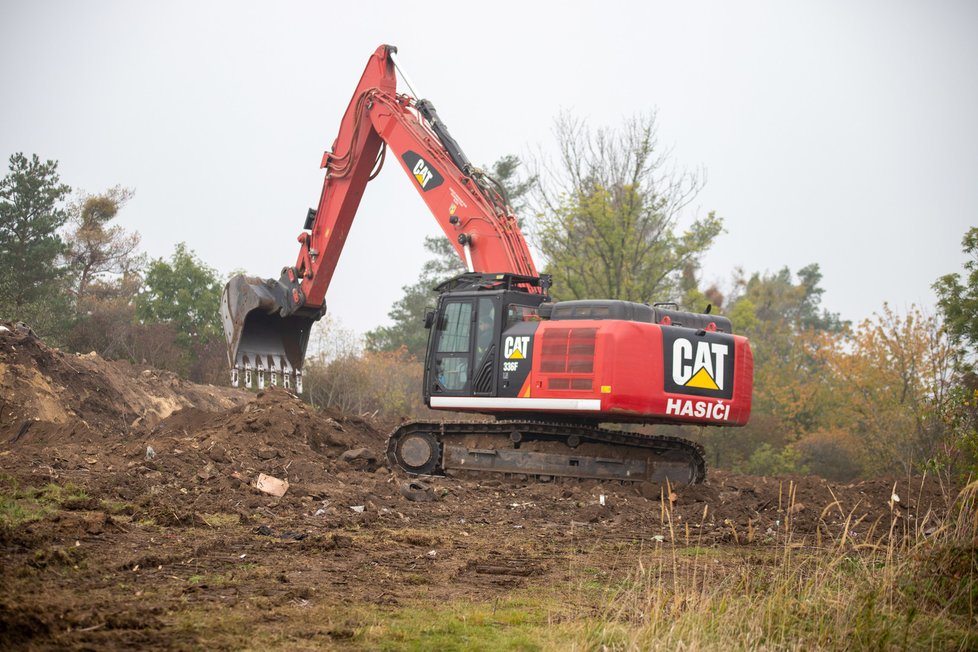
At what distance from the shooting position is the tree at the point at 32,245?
32.7 metres

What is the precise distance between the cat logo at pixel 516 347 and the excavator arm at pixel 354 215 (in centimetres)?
113

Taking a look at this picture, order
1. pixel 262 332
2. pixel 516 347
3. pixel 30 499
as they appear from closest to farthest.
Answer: pixel 30 499 → pixel 516 347 → pixel 262 332

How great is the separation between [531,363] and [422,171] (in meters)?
3.97

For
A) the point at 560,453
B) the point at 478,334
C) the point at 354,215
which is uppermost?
the point at 354,215

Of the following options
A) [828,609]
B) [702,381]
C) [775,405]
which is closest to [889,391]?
[775,405]

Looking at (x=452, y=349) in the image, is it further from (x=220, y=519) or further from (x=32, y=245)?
(x=32, y=245)

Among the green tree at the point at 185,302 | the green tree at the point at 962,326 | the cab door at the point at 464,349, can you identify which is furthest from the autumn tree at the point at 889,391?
the green tree at the point at 185,302

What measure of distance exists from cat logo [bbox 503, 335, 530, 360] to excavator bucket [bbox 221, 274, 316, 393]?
506 centimetres

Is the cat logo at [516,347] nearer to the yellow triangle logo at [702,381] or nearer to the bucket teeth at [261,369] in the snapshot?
the yellow triangle logo at [702,381]

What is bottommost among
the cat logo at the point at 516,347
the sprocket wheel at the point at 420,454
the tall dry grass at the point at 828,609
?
the tall dry grass at the point at 828,609

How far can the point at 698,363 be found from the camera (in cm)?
1402

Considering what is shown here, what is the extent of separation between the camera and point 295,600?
6.70m

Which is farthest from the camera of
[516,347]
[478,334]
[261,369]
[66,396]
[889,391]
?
[889,391]

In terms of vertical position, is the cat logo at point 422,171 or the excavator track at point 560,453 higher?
the cat logo at point 422,171
